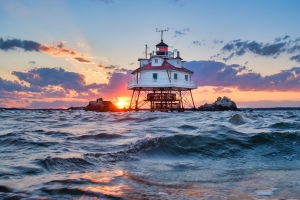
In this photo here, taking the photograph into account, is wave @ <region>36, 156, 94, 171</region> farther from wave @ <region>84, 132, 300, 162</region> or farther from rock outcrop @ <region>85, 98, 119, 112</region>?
rock outcrop @ <region>85, 98, 119, 112</region>

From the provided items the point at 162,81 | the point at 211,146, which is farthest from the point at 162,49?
the point at 211,146

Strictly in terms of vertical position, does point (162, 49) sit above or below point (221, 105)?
above

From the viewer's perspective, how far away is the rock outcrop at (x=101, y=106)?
46.8 m

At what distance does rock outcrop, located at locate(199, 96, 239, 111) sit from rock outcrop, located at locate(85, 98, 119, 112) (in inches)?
601

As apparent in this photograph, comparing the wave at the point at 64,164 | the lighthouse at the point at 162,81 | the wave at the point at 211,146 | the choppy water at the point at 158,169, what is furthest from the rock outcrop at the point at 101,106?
the wave at the point at 64,164

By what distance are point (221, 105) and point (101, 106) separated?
69.0 feet

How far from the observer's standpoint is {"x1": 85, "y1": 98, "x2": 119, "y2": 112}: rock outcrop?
46844mm

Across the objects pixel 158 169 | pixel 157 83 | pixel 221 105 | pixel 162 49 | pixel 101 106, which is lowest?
pixel 158 169

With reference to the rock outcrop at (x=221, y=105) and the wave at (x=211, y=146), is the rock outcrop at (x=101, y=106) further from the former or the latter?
the wave at (x=211, y=146)

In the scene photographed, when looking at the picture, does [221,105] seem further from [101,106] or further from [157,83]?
[101,106]

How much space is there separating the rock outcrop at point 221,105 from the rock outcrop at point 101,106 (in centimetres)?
1526

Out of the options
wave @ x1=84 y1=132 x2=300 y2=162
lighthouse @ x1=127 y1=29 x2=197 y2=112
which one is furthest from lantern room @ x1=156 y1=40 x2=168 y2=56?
wave @ x1=84 y1=132 x2=300 y2=162

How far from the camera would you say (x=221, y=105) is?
4800 cm

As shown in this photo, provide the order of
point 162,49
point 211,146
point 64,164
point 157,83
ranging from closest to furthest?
point 64,164, point 211,146, point 157,83, point 162,49
